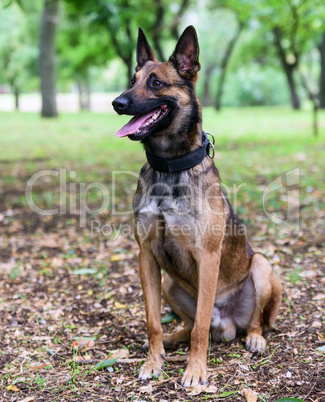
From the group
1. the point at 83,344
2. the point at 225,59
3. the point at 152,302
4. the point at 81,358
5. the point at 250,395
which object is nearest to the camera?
the point at 250,395

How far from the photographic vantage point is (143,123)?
119 inches

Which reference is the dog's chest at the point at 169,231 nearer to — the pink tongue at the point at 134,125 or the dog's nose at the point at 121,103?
the pink tongue at the point at 134,125

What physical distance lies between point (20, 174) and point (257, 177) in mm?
4760

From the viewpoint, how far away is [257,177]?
8672 millimetres

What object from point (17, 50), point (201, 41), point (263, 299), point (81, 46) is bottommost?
point (263, 299)

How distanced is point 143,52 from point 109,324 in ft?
7.76

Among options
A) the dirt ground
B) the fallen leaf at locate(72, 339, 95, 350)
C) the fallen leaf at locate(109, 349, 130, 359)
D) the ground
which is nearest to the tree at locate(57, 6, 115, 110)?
the ground

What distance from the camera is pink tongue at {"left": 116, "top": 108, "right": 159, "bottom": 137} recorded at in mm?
2969

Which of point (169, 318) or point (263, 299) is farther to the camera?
point (169, 318)

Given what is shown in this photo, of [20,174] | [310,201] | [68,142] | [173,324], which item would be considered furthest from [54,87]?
[173,324]

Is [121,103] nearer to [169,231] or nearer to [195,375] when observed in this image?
[169,231]

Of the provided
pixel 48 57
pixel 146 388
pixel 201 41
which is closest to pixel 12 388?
pixel 146 388

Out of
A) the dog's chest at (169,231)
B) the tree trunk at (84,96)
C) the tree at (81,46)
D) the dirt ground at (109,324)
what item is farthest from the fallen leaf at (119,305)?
the tree trunk at (84,96)

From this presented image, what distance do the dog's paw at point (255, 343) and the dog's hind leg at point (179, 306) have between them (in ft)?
1.58
